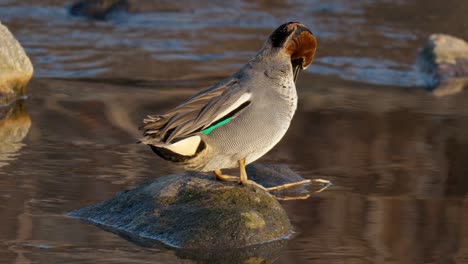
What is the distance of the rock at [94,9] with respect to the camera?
51.7 ft

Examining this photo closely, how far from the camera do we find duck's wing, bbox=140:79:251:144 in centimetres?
621

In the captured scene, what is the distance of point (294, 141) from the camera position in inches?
348

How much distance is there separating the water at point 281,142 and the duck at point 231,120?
602 mm

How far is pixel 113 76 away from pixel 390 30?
15.3 ft

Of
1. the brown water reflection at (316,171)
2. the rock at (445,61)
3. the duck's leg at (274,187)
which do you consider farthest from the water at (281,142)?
the rock at (445,61)

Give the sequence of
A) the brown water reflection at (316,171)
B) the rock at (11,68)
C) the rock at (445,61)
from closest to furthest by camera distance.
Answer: the brown water reflection at (316,171) < the rock at (11,68) < the rock at (445,61)

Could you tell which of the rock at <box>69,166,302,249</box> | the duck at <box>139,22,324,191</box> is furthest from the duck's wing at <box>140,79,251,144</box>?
the rock at <box>69,166,302,249</box>

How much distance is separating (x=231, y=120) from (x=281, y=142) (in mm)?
2466

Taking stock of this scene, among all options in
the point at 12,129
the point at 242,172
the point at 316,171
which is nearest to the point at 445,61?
the point at 316,171

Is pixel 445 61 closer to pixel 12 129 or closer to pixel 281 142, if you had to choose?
pixel 281 142

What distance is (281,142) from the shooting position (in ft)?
29.0

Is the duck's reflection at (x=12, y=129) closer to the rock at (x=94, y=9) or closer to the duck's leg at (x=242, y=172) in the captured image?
the duck's leg at (x=242, y=172)

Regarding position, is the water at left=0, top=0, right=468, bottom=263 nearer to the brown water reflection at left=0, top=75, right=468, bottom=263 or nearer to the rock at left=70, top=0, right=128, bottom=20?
the brown water reflection at left=0, top=75, right=468, bottom=263

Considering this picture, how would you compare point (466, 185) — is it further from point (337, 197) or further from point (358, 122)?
point (358, 122)
